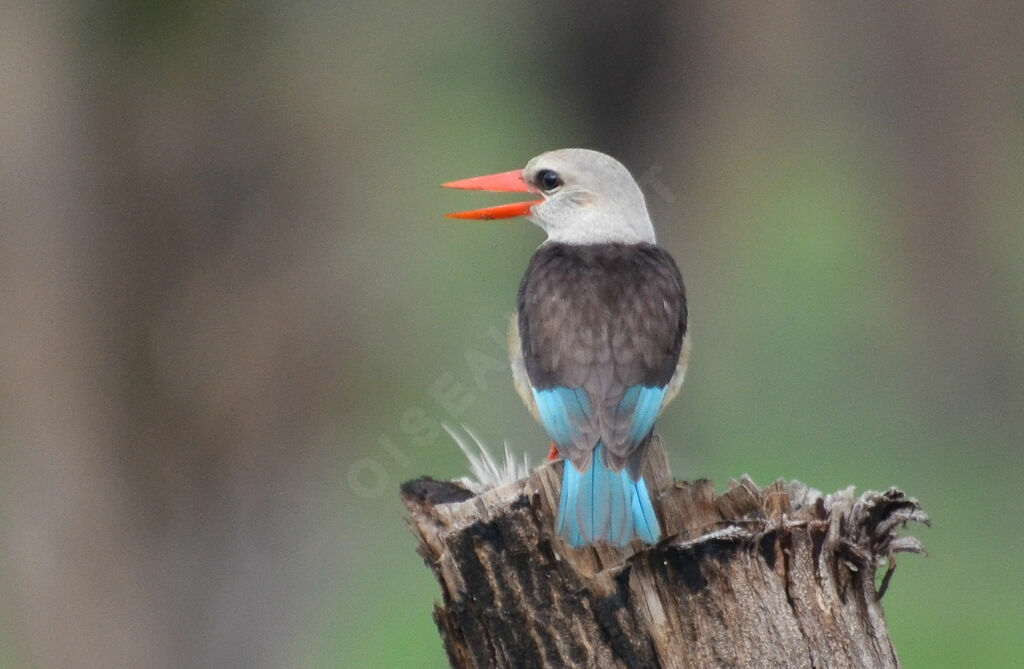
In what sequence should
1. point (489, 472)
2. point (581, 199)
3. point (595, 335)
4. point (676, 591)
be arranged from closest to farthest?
point (676, 591)
point (489, 472)
point (595, 335)
point (581, 199)

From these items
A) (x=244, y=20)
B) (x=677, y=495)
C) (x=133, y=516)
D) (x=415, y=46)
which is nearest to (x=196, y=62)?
Answer: (x=244, y=20)

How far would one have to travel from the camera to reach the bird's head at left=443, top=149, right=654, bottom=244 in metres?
4.55

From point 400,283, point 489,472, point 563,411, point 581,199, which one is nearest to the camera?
point 489,472

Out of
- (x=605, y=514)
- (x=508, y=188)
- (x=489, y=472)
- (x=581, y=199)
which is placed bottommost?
(x=605, y=514)

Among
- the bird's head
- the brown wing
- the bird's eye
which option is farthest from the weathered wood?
the bird's eye

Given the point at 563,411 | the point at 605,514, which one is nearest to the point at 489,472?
the point at 563,411

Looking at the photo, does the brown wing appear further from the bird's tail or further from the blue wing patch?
the bird's tail

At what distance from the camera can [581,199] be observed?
4582 mm

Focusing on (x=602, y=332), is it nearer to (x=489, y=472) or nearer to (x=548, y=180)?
(x=489, y=472)

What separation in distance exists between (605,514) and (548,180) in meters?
1.79

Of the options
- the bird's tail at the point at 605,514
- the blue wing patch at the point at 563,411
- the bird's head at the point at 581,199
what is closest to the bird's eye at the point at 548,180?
the bird's head at the point at 581,199

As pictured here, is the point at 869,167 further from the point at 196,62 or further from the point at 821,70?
the point at 196,62

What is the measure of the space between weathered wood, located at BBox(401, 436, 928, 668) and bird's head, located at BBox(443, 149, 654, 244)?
5.41 feet

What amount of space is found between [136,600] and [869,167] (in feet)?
21.5
